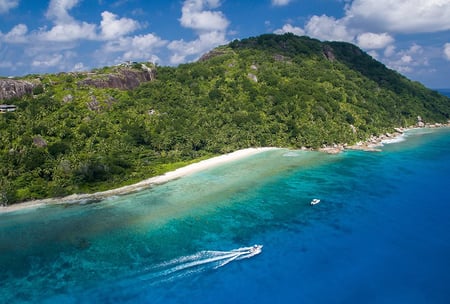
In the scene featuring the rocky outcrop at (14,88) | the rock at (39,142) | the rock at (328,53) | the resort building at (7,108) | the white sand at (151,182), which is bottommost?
the white sand at (151,182)

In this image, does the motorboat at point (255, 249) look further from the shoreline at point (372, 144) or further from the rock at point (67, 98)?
the rock at point (67, 98)

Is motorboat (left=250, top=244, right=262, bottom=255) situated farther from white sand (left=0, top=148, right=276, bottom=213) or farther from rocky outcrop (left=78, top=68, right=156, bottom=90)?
rocky outcrop (left=78, top=68, right=156, bottom=90)

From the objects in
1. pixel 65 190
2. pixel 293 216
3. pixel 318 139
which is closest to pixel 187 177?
pixel 65 190

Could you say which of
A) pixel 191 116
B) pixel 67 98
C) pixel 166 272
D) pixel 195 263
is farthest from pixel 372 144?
pixel 67 98

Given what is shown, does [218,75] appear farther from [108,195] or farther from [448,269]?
[448,269]

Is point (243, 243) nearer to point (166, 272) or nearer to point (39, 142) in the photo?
point (166, 272)

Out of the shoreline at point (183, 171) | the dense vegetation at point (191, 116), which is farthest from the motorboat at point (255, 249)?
the dense vegetation at point (191, 116)

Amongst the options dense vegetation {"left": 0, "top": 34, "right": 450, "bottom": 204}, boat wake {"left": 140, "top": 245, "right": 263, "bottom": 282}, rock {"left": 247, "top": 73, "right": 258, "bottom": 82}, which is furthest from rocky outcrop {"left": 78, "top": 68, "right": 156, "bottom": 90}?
boat wake {"left": 140, "top": 245, "right": 263, "bottom": 282}
